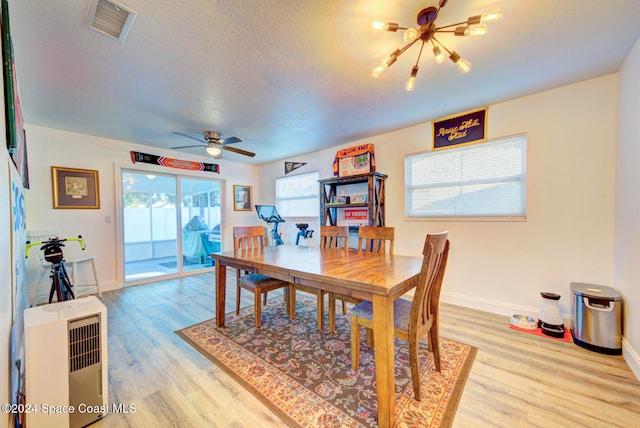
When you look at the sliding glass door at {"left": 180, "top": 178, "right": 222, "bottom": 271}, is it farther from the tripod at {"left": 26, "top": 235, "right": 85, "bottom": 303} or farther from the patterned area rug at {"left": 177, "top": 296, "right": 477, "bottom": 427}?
the patterned area rug at {"left": 177, "top": 296, "right": 477, "bottom": 427}

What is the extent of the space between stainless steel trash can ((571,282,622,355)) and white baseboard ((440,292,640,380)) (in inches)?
3.5

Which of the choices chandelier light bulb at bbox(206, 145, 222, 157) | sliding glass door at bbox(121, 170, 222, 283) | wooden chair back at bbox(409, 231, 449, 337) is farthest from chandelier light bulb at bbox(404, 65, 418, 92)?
sliding glass door at bbox(121, 170, 222, 283)

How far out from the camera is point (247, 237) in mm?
3008

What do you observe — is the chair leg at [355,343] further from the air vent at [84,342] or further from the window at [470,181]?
the window at [470,181]

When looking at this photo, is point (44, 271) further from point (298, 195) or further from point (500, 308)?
point (500, 308)

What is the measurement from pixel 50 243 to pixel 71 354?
2009 mm

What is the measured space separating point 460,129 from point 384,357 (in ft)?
9.58

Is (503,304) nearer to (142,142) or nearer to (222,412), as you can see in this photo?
(222,412)

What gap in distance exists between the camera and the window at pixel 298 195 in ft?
16.1

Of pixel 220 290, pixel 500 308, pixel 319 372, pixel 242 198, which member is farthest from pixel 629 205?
pixel 242 198

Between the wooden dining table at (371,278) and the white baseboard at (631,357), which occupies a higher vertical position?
the wooden dining table at (371,278)

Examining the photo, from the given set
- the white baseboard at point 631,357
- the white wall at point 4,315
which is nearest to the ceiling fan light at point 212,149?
the white wall at point 4,315

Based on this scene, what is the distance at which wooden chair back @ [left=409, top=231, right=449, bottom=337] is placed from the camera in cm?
139

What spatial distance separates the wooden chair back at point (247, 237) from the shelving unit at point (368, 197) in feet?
4.42
